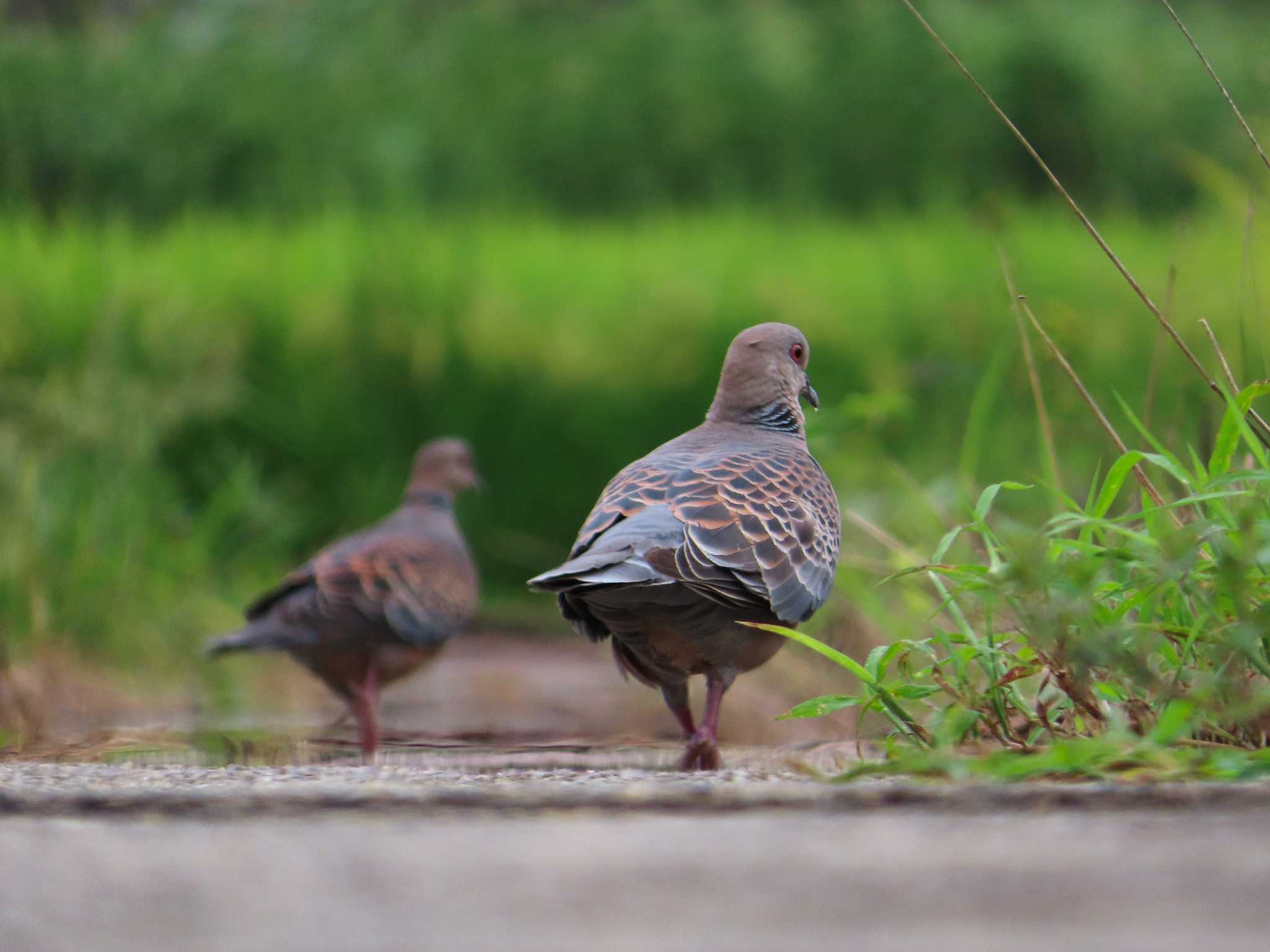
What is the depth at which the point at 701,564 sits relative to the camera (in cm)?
321

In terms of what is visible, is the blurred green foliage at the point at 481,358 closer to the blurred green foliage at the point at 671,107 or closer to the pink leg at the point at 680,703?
the blurred green foliage at the point at 671,107

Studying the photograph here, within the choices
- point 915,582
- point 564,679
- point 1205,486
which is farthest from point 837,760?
point 564,679

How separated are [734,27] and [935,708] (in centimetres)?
997

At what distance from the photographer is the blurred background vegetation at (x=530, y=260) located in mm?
6059

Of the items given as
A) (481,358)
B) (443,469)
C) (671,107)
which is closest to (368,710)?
(443,469)

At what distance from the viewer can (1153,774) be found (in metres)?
2.16

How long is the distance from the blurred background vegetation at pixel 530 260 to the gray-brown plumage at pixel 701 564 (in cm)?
41

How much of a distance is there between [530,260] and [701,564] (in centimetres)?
514

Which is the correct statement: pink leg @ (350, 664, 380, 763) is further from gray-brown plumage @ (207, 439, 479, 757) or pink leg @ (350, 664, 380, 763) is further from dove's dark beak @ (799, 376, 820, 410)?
dove's dark beak @ (799, 376, 820, 410)

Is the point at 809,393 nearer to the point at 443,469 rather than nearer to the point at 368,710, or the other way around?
the point at 368,710

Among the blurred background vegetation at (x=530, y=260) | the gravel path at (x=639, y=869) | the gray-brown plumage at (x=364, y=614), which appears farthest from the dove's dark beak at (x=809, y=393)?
the gravel path at (x=639, y=869)

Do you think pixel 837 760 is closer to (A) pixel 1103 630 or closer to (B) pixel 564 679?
(A) pixel 1103 630

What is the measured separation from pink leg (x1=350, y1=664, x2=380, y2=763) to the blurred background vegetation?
3.37 feet

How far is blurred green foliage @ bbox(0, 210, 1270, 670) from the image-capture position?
6574mm
